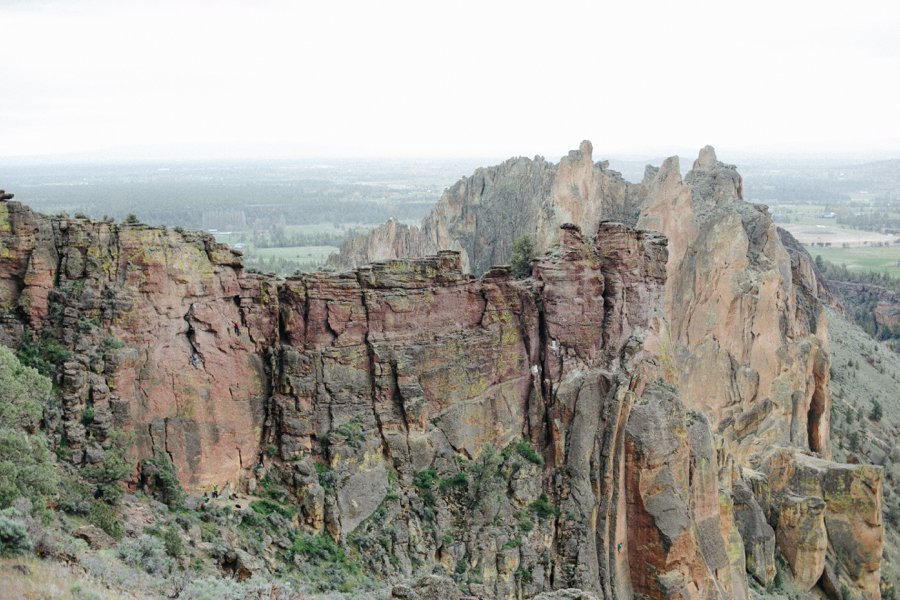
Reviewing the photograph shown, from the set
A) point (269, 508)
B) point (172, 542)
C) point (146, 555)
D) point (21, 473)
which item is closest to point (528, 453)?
point (269, 508)

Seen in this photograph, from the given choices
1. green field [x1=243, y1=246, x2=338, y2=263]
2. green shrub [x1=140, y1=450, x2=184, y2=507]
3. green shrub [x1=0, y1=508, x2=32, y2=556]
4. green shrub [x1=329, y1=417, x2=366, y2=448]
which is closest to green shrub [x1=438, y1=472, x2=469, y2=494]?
green shrub [x1=329, y1=417, x2=366, y2=448]

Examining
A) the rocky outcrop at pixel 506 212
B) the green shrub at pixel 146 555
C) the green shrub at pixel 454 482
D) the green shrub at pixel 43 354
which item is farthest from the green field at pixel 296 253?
the green shrub at pixel 146 555

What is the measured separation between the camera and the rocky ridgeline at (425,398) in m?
28.6

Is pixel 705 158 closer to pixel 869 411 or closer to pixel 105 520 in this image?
pixel 869 411

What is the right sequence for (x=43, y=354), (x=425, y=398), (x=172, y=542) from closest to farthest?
(x=172, y=542), (x=43, y=354), (x=425, y=398)

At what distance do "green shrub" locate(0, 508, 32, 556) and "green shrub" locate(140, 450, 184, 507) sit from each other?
32.8 ft

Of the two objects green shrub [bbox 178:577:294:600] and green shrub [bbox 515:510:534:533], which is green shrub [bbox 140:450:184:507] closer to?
green shrub [bbox 178:577:294:600]

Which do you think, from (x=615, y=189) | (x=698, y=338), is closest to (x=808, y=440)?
(x=698, y=338)

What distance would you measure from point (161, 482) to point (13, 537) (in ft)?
34.0

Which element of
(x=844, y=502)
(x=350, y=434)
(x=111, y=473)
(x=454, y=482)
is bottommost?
(x=844, y=502)

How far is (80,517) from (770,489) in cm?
3892

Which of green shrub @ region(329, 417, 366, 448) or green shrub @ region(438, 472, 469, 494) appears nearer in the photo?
green shrub @ region(329, 417, 366, 448)

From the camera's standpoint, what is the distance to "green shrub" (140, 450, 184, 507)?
2830cm

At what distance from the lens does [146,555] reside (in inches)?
915
